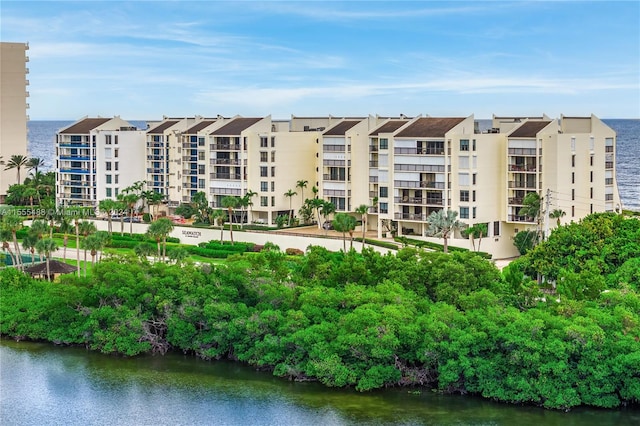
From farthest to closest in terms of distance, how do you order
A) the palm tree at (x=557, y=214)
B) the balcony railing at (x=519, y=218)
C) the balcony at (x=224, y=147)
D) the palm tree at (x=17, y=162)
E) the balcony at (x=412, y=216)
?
the palm tree at (x=17, y=162) < the balcony at (x=224, y=147) < the balcony at (x=412, y=216) < the balcony railing at (x=519, y=218) < the palm tree at (x=557, y=214)

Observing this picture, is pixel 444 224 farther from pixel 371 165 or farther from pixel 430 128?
pixel 371 165

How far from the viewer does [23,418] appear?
39688 millimetres

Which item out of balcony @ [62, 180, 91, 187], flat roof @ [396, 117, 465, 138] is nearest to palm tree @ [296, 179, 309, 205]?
flat roof @ [396, 117, 465, 138]

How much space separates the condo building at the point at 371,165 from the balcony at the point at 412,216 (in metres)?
0.06

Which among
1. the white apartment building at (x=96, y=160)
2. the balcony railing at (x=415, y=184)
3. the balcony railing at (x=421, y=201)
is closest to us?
the balcony railing at (x=415, y=184)

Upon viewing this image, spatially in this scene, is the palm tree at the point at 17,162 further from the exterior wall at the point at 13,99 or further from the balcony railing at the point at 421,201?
the balcony railing at the point at 421,201

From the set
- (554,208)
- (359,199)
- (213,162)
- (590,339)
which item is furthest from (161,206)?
(590,339)

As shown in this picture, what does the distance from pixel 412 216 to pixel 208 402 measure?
30610 mm

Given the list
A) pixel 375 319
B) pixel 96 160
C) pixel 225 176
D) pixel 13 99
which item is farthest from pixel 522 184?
pixel 13 99

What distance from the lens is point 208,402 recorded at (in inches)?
1633

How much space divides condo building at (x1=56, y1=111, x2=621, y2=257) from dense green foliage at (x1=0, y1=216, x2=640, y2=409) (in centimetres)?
1378

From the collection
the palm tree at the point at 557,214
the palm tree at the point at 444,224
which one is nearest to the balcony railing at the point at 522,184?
the palm tree at the point at 557,214

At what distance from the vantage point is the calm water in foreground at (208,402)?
3938 centimetres

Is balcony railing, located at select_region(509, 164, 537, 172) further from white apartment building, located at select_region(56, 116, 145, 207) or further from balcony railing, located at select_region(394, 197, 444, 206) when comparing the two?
white apartment building, located at select_region(56, 116, 145, 207)
